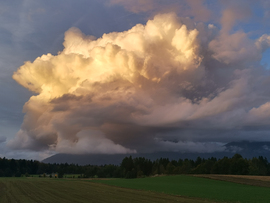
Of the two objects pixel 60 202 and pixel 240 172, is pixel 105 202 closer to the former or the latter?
pixel 60 202

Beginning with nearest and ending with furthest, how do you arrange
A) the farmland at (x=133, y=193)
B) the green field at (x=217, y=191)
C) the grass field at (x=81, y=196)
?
the grass field at (x=81, y=196)
the farmland at (x=133, y=193)
the green field at (x=217, y=191)

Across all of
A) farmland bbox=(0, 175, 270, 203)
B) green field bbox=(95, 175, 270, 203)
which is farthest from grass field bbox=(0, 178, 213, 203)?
green field bbox=(95, 175, 270, 203)

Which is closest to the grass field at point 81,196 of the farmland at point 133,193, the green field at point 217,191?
the farmland at point 133,193

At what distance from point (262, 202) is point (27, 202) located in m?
43.0

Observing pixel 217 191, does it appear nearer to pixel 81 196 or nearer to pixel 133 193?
pixel 133 193

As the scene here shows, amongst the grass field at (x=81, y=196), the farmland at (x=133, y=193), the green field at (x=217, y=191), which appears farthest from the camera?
the green field at (x=217, y=191)

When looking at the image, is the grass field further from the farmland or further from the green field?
the green field

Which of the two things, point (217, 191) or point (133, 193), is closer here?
point (133, 193)

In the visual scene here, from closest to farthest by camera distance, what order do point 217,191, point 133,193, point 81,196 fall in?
point 81,196, point 133,193, point 217,191

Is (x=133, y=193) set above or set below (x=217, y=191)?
above

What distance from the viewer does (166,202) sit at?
4703 centimetres

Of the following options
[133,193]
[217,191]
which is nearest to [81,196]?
[133,193]

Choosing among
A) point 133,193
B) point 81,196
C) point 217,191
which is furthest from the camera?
point 217,191

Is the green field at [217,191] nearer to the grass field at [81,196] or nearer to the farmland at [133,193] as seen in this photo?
the farmland at [133,193]
